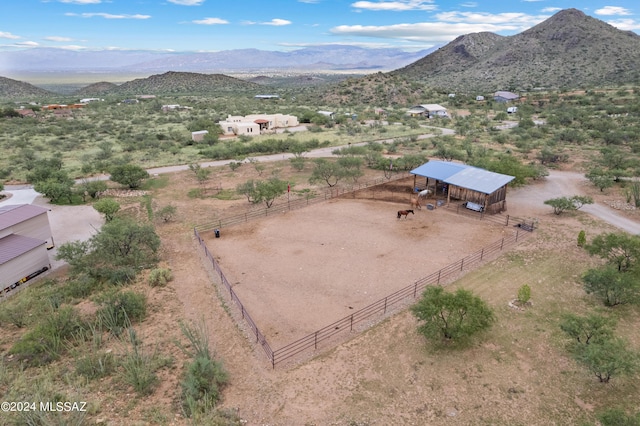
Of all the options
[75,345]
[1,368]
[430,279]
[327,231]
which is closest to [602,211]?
[430,279]

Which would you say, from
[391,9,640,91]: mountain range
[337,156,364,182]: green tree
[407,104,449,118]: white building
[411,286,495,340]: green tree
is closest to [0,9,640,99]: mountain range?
[391,9,640,91]: mountain range

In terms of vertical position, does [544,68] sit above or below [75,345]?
above

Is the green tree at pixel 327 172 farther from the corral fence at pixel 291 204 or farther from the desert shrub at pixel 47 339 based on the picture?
the desert shrub at pixel 47 339

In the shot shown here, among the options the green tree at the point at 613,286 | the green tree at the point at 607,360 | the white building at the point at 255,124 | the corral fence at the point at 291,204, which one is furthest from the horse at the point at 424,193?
the white building at the point at 255,124

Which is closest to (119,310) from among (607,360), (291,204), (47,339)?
(47,339)

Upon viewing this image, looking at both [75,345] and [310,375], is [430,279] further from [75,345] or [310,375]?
[75,345]

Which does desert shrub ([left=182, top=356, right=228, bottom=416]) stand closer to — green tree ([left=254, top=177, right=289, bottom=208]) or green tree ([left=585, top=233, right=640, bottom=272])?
green tree ([left=254, top=177, right=289, bottom=208])

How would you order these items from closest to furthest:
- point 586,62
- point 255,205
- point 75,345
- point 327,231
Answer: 1. point 75,345
2. point 327,231
3. point 255,205
4. point 586,62
